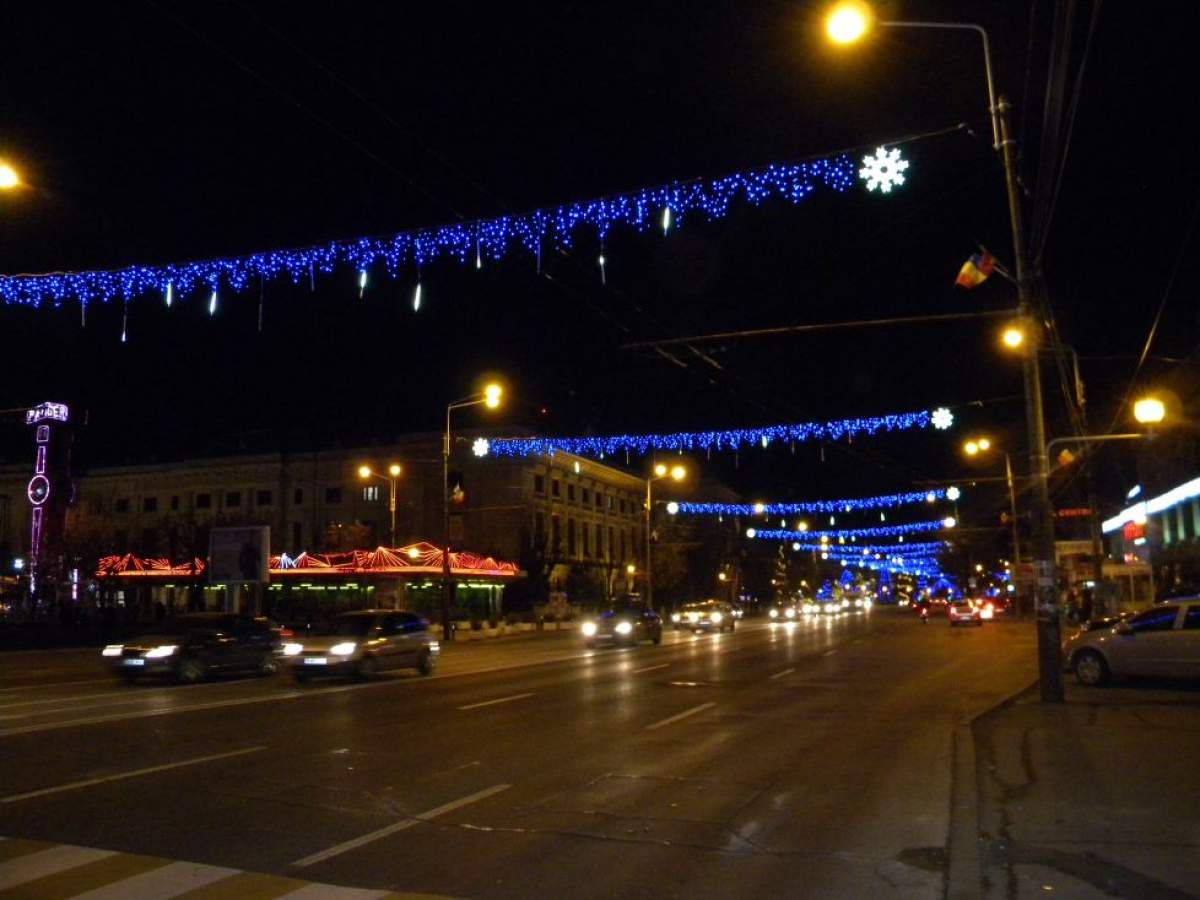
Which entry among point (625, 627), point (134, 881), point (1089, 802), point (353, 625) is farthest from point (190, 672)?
point (1089, 802)

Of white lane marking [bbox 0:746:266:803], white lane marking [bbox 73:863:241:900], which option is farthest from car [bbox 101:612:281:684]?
white lane marking [bbox 73:863:241:900]

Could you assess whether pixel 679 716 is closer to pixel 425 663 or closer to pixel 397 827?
pixel 397 827

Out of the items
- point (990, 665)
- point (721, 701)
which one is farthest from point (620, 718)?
point (990, 665)

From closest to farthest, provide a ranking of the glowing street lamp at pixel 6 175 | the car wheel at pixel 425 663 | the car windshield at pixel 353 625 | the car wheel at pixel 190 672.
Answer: the glowing street lamp at pixel 6 175 → the car wheel at pixel 190 672 → the car windshield at pixel 353 625 → the car wheel at pixel 425 663

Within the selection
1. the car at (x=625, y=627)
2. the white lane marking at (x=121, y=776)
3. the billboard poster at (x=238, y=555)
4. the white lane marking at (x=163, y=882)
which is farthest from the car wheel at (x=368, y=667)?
the billboard poster at (x=238, y=555)

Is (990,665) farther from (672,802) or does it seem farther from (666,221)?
(672,802)

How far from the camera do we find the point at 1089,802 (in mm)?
8766

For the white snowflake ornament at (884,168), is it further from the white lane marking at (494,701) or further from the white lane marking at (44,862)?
the white lane marking at (44,862)

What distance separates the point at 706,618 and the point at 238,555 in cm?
2365

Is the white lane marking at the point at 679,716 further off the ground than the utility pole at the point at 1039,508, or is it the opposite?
the utility pole at the point at 1039,508

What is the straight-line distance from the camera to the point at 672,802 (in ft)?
30.8

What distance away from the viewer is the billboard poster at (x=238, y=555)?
38250 millimetres

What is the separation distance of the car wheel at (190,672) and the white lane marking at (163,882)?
16.6 meters

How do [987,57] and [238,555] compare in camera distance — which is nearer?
[987,57]
